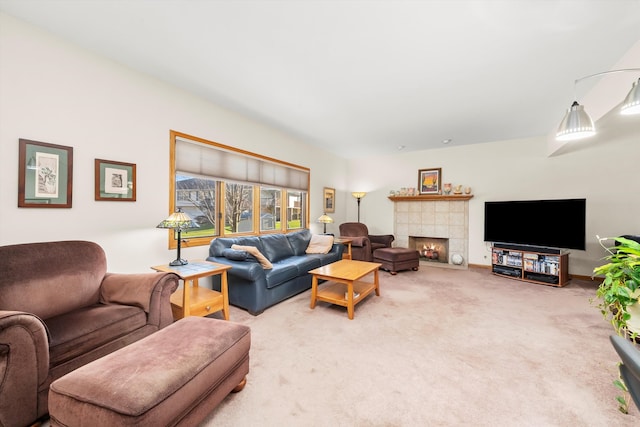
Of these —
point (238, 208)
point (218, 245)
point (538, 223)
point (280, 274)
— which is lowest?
point (280, 274)

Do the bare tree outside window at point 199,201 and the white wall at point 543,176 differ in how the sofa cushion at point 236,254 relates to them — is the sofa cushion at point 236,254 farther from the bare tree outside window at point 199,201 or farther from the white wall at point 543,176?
the white wall at point 543,176

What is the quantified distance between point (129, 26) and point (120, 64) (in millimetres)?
708

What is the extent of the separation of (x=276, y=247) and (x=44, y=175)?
2.55m

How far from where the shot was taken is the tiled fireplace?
5473mm

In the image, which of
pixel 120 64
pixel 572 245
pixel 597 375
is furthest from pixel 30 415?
pixel 572 245

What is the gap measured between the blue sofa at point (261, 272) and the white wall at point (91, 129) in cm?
43

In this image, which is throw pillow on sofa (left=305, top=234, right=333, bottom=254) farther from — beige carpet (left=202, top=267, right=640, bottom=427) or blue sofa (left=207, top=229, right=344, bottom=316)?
beige carpet (left=202, top=267, right=640, bottom=427)

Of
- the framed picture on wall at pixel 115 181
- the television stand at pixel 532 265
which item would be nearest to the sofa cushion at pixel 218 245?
the framed picture on wall at pixel 115 181

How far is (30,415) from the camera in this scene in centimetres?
130

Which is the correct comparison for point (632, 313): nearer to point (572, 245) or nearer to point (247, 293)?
point (247, 293)

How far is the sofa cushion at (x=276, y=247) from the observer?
146 inches

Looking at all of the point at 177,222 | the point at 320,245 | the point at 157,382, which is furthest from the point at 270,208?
the point at 157,382

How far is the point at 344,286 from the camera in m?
3.46

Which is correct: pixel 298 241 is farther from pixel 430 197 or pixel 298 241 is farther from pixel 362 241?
pixel 430 197
